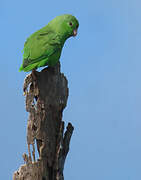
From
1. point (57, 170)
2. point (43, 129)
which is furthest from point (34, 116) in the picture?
point (57, 170)

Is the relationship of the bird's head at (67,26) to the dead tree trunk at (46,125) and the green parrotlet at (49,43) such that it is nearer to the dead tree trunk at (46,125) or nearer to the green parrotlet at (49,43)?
the green parrotlet at (49,43)

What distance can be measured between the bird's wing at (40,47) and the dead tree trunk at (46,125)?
6.8 inches

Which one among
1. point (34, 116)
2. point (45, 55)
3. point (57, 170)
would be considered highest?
point (45, 55)

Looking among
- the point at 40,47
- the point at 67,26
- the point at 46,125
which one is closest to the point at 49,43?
the point at 40,47

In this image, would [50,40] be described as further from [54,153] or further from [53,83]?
[54,153]

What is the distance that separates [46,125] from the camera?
5.16 metres

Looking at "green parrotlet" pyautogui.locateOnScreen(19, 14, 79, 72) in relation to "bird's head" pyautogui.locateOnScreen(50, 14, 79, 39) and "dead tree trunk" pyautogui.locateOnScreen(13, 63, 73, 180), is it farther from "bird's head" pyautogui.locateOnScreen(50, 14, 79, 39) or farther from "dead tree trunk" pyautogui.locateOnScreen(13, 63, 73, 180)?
"dead tree trunk" pyautogui.locateOnScreen(13, 63, 73, 180)

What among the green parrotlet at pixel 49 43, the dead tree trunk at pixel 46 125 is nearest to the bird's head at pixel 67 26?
the green parrotlet at pixel 49 43

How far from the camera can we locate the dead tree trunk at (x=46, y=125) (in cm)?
509

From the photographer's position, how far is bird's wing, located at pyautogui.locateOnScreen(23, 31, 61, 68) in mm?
5008

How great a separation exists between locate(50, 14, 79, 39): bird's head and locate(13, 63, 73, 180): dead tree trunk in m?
0.37

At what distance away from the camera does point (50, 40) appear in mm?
5055

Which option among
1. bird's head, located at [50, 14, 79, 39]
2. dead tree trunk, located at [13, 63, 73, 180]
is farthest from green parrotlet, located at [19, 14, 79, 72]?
dead tree trunk, located at [13, 63, 73, 180]

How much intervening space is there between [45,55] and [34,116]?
0.61 meters
